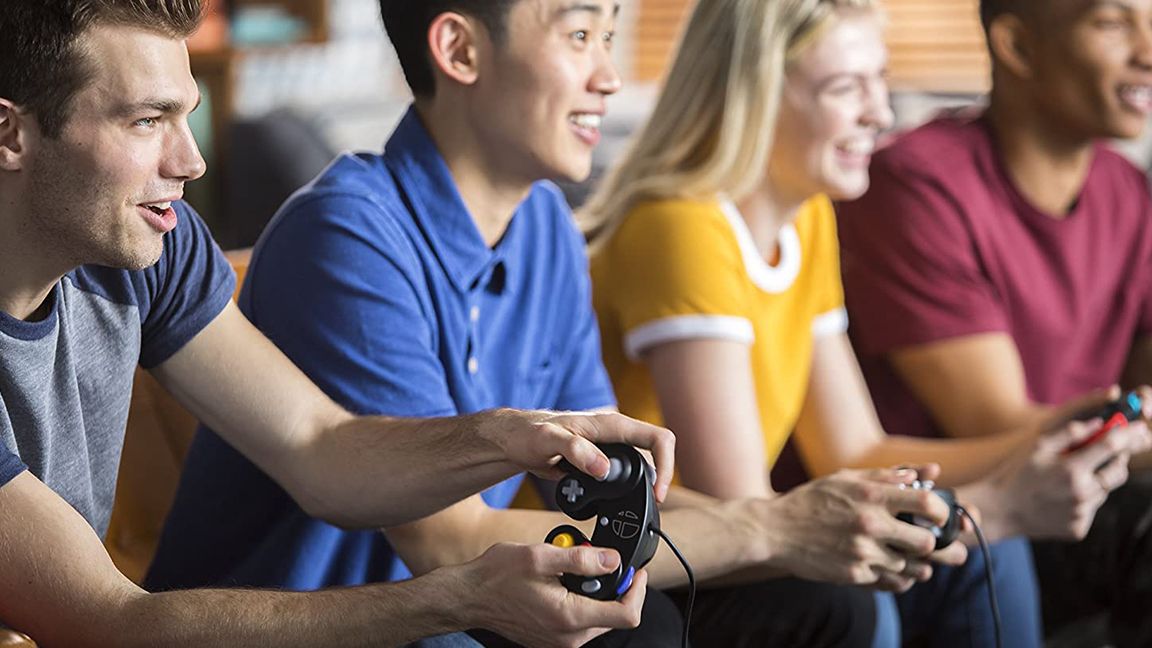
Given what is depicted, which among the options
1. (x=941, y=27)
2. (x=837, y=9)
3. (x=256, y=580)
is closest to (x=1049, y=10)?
(x=837, y=9)

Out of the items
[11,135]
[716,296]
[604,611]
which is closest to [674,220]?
[716,296]

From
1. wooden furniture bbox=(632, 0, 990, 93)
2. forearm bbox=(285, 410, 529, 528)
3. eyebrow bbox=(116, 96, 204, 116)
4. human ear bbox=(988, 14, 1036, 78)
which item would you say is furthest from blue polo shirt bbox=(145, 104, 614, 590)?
wooden furniture bbox=(632, 0, 990, 93)

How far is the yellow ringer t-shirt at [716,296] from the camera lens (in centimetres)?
194

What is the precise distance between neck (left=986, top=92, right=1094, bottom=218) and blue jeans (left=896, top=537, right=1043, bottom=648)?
0.61 m

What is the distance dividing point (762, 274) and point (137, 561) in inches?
32.3

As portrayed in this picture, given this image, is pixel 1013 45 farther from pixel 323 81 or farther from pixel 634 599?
pixel 323 81

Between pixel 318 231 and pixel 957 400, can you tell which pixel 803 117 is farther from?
pixel 318 231

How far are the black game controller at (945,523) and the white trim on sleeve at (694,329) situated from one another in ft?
1.00

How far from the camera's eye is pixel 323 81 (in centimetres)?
567

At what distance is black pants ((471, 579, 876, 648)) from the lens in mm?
1765

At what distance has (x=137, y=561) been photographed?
1.79 meters

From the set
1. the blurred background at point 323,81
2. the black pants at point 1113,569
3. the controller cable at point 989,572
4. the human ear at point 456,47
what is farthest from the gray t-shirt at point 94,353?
the blurred background at point 323,81

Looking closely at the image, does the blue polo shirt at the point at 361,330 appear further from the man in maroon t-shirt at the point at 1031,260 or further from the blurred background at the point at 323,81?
the blurred background at the point at 323,81

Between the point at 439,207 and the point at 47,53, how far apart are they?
53 cm
